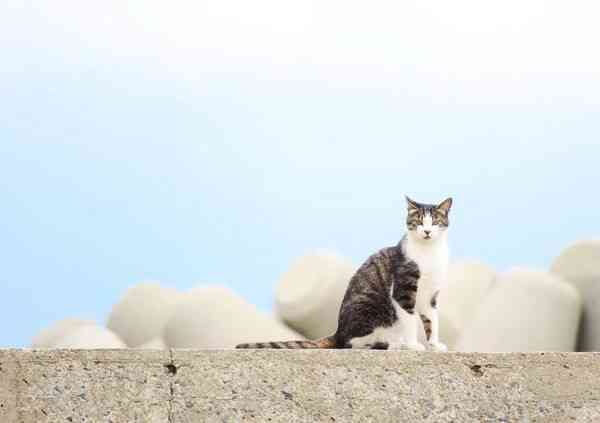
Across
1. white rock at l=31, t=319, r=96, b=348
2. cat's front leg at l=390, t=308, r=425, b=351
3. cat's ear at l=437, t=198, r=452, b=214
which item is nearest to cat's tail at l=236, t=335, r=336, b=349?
cat's front leg at l=390, t=308, r=425, b=351

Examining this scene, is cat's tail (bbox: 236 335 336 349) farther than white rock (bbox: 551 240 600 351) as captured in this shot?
No

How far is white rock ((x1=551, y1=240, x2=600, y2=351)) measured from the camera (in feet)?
30.2

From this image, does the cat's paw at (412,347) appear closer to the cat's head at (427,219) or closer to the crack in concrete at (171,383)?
the cat's head at (427,219)

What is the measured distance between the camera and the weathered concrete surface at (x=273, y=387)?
368 cm

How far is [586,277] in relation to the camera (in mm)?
9453

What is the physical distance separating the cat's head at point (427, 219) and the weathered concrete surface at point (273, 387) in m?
0.50

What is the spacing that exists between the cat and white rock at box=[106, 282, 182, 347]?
692 cm

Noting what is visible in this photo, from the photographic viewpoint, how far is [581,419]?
407cm

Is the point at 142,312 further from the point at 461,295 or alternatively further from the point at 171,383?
the point at 171,383

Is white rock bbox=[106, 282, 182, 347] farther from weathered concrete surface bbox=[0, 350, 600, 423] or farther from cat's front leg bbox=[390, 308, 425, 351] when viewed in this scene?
weathered concrete surface bbox=[0, 350, 600, 423]

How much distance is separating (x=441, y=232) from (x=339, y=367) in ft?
2.47

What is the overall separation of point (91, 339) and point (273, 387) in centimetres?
643

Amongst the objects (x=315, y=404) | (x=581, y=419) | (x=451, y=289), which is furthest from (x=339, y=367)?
(x=451, y=289)

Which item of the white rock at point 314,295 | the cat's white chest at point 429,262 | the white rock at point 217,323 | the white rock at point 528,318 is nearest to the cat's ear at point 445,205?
the cat's white chest at point 429,262
